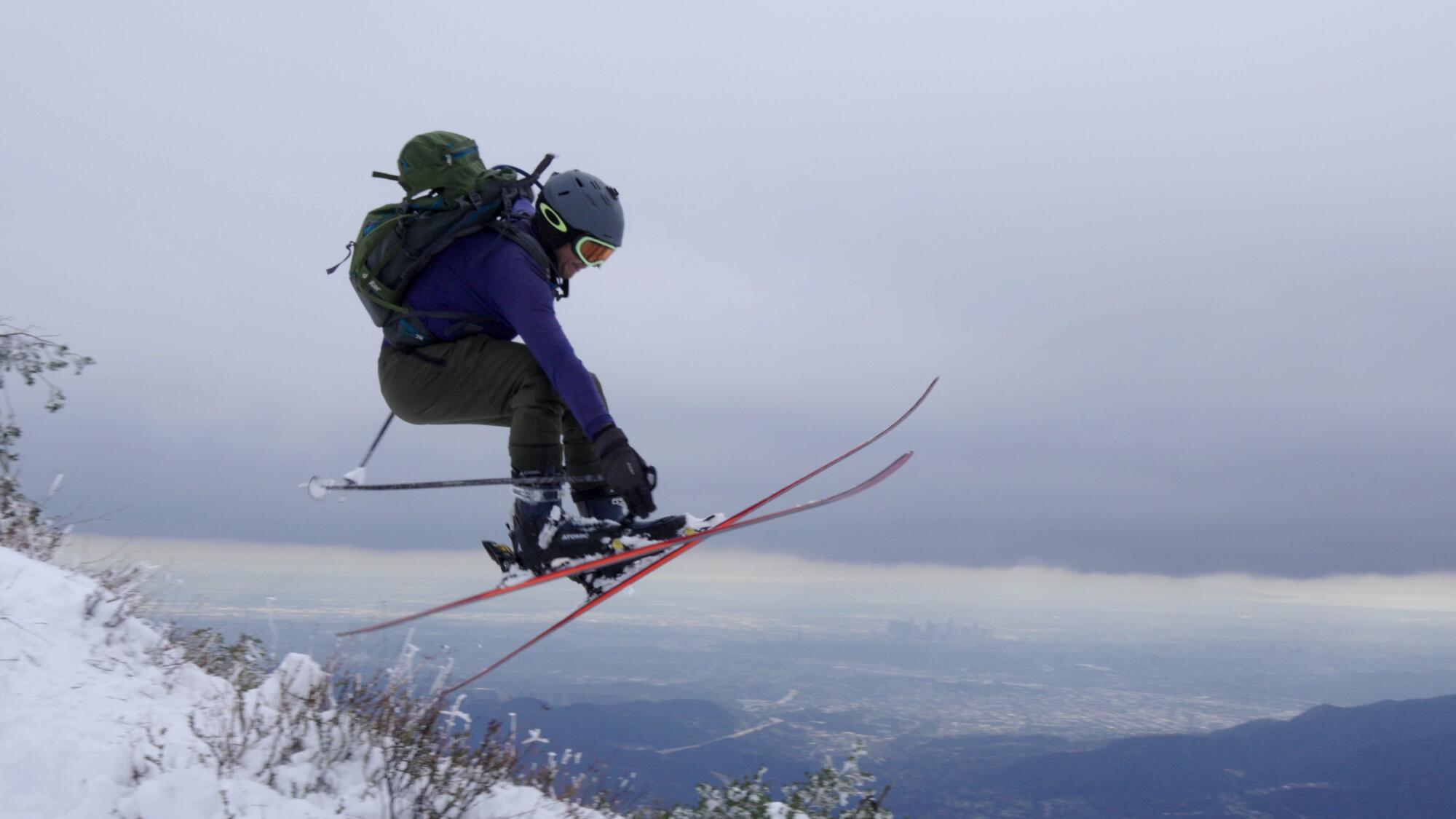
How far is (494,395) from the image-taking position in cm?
516

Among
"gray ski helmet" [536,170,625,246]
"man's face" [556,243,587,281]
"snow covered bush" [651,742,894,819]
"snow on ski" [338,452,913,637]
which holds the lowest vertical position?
"snow covered bush" [651,742,894,819]

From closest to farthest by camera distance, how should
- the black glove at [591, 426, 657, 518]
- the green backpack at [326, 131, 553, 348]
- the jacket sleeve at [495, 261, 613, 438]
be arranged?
the black glove at [591, 426, 657, 518] → the jacket sleeve at [495, 261, 613, 438] → the green backpack at [326, 131, 553, 348]

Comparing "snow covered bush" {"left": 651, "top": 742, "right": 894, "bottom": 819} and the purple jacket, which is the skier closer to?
the purple jacket

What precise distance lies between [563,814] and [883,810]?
6.86 meters

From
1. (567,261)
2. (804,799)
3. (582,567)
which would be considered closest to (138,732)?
(582,567)

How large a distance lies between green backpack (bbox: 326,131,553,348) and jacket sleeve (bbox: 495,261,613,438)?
0.28 meters

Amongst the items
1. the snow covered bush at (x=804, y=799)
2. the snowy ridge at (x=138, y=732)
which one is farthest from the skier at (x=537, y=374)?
the snow covered bush at (x=804, y=799)

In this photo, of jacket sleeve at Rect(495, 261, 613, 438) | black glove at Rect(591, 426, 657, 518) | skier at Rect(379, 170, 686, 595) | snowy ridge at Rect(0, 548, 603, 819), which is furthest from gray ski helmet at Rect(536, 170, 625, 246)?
snowy ridge at Rect(0, 548, 603, 819)

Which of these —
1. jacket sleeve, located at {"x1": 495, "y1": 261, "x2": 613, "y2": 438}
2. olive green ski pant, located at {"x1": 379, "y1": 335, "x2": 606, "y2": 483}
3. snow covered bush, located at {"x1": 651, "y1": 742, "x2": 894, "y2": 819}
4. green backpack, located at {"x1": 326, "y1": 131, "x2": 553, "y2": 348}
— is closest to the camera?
jacket sleeve, located at {"x1": 495, "y1": 261, "x2": 613, "y2": 438}

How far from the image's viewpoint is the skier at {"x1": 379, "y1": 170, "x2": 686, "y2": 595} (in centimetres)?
465

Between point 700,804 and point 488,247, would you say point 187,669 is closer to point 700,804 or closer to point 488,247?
point 488,247

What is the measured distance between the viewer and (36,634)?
14.1 feet

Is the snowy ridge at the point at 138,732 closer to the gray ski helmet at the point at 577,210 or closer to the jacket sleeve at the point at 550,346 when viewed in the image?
the jacket sleeve at the point at 550,346

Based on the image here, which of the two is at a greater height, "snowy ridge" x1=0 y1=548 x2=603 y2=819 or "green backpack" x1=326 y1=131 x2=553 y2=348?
"green backpack" x1=326 y1=131 x2=553 y2=348
